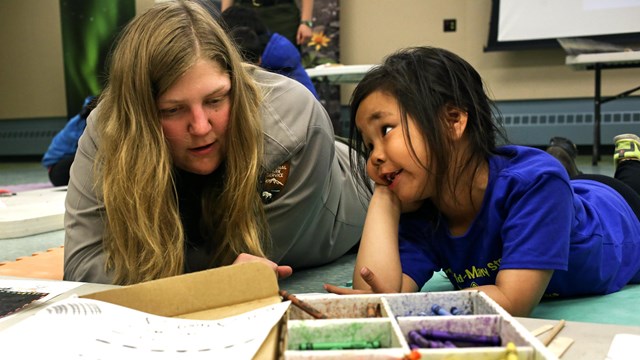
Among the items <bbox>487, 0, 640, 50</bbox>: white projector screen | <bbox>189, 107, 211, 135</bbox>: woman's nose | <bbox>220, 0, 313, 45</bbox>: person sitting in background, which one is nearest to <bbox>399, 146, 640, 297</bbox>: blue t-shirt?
<bbox>189, 107, 211, 135</bbox>: woman's nose

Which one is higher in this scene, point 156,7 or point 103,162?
point 156,7

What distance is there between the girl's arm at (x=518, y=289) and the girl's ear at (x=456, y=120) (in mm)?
242

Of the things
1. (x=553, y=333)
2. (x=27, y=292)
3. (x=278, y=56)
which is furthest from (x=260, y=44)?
(x=553, y=333)

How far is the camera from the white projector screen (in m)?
4.04

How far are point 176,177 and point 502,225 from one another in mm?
636

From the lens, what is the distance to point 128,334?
597 millimetres

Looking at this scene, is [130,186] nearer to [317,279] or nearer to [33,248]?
[317,279]

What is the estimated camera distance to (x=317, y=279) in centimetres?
148

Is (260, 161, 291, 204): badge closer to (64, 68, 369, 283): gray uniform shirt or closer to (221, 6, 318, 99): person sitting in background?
(64, 68, 369, 283): gray uniform shirt

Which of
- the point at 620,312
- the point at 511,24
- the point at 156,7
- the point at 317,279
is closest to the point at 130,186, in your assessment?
the point at 156,7

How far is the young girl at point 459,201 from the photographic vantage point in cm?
92

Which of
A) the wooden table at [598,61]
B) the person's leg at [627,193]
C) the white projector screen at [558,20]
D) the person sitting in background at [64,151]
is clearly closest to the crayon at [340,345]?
the person's leg at [627,193]

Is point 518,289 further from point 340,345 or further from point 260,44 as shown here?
point 260,44

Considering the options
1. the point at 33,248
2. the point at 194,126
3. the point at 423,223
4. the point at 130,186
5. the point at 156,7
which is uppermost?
the point at 156,7
